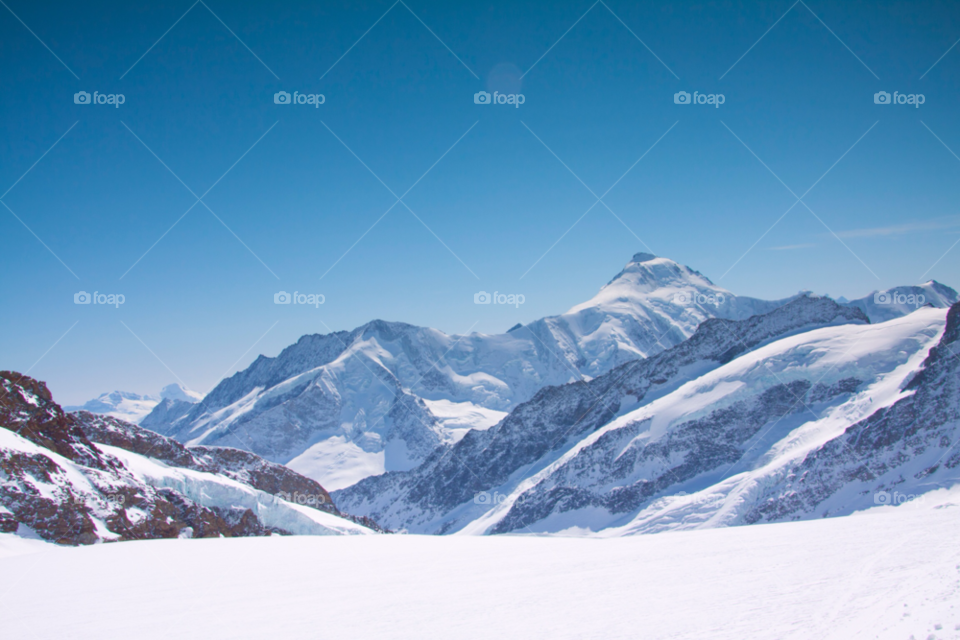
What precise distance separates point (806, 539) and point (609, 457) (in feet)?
396

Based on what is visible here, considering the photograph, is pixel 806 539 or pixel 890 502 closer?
pixel 806 539

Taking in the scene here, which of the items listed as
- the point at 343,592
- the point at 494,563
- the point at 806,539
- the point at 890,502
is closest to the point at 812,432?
the point at 890,502

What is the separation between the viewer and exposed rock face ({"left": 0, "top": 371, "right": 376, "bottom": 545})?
4519cm

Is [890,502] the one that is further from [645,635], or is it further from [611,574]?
[645,635]

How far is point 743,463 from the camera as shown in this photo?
11619cm

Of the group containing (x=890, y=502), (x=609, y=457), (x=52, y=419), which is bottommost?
(x=890, y=502)

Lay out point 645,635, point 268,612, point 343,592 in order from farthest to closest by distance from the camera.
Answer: point 343,592, point 268,612, point 645,635
